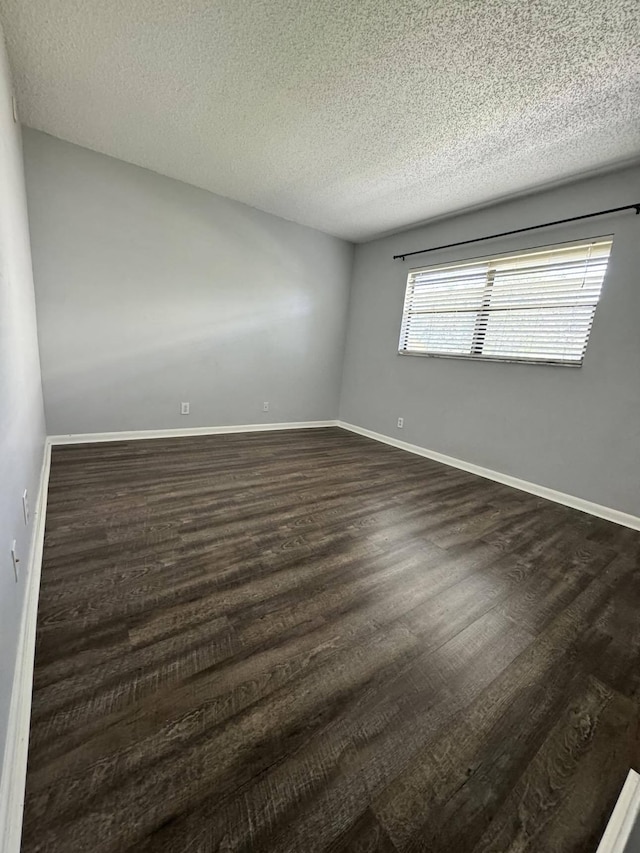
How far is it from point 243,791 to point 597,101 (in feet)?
11.3

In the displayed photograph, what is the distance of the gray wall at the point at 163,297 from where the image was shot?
294cm

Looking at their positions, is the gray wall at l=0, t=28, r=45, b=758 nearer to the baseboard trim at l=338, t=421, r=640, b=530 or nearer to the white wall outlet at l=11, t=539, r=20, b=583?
the white wall outlet at l=11, t=539, r=20, b=583

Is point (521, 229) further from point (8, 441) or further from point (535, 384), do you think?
point (8, 441)

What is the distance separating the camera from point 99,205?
302 cm

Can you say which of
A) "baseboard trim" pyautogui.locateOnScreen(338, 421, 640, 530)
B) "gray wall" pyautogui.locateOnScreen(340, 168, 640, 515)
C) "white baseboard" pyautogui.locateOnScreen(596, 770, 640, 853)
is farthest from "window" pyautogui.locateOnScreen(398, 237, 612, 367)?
"white baseboard" pyautogui.locateOnScreen(596, 770, 640, 853)

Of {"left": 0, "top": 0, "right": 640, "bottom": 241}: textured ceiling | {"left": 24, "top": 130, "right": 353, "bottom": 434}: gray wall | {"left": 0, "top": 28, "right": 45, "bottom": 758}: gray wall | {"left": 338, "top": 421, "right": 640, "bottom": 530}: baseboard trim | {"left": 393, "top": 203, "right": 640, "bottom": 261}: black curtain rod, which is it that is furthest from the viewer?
{"left": 24, "top": 130, "right": 353, "bottom": 434}: gray wall

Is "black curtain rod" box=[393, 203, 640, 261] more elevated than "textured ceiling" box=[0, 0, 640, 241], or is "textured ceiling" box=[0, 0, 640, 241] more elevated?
"textured ceiling" box=[0, 0, 640, 241]

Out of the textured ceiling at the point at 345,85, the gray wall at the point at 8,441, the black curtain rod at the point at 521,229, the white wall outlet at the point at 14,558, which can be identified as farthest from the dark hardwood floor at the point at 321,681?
the textured ceiling at the point at 345,85

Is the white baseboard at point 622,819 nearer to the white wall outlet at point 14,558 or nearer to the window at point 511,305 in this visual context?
the white wall outlet at point 14,558

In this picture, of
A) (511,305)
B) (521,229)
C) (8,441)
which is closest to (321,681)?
(8,441)

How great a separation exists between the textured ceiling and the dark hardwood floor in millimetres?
2612

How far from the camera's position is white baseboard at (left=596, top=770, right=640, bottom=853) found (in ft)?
2.66

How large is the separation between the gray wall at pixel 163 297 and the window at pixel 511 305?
1.43 meters

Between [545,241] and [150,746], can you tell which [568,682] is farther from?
[545,241]
